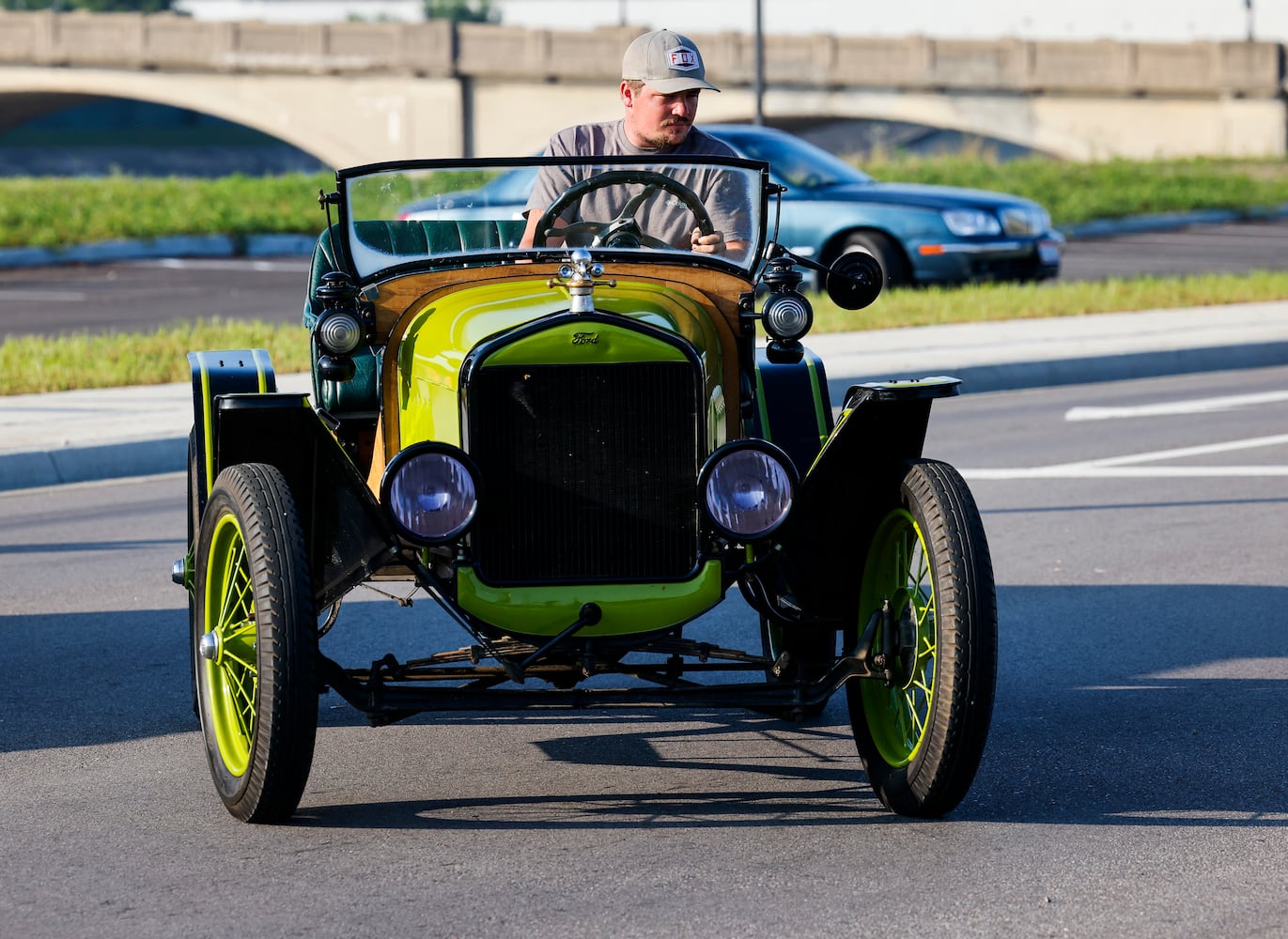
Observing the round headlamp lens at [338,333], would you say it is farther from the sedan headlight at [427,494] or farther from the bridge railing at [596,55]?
the bridge railing at [596,55]

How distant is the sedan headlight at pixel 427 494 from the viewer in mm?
4660

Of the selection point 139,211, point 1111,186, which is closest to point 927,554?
point 139,211

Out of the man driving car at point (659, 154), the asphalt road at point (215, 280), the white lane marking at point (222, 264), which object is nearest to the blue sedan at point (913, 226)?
the asphalt road at point (215, 280)

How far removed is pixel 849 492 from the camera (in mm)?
5051

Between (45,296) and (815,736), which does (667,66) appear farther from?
(45,296)

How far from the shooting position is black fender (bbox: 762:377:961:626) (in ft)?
16.0

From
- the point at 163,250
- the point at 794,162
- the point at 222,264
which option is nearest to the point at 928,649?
the point at 794,162

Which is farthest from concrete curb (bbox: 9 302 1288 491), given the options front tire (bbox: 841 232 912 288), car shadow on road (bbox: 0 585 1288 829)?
car shadow on road (bbox: 0 585 1288 829)

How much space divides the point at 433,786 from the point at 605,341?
120 cm

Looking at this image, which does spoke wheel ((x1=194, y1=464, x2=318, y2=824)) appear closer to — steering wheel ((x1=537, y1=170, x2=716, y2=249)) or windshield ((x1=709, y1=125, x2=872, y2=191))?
steering wheel ((x1=537, y1=170, x2=716, y2=249))

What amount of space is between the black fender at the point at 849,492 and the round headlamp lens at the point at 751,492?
0.06 meters

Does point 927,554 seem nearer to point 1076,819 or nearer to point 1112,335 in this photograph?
point 1076,819

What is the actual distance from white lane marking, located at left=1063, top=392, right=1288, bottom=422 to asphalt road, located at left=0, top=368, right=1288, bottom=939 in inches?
186

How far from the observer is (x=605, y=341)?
4.79 meters
